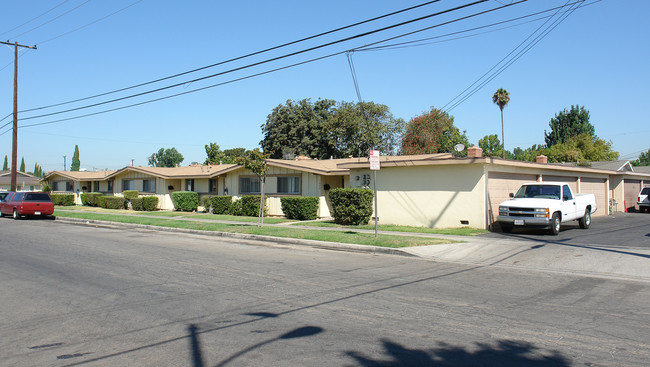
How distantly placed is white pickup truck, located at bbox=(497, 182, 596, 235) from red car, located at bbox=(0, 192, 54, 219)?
25288mm

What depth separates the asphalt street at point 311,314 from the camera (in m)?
5.04

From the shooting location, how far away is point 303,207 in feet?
80.0

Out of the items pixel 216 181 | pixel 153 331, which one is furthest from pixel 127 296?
pixel 216 181

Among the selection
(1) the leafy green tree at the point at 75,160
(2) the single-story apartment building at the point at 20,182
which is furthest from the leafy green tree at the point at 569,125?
Result: (1) the leafy green tree at the point at 75,160

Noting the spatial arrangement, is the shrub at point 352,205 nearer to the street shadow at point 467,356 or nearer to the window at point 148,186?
the street shadow at point 467,356

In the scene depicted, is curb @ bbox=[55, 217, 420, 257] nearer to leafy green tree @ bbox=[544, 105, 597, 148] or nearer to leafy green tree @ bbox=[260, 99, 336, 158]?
leafy green tree @ bbox=[260, 99, 336, 158]

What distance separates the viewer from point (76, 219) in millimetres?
27109

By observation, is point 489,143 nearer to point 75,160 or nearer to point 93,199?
point 93,199

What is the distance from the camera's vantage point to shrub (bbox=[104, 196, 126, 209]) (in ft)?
120

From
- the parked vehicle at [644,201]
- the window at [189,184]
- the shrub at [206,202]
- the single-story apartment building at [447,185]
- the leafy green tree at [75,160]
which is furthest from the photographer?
the leafy green tree at [75,160]

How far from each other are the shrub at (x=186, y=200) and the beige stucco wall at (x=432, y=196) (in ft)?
50.8

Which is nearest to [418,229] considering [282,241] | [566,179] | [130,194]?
[282,241]

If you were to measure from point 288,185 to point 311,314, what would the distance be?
67.3 ft

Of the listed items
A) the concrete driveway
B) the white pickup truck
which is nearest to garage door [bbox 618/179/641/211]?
the concrete driveway
